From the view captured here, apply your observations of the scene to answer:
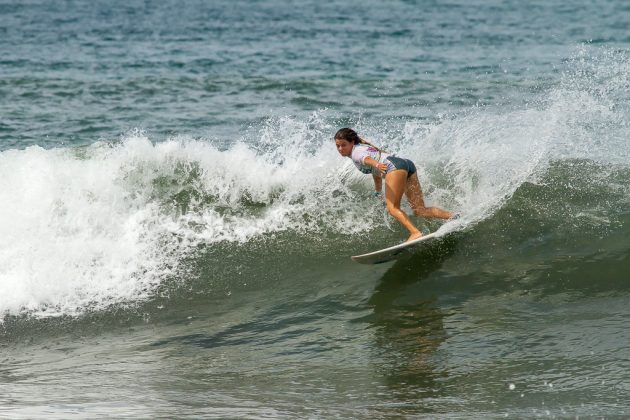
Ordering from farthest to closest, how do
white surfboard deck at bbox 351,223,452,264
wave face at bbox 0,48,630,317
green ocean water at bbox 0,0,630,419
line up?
wave face at bbox 0,48,630,317, white surfboard deck at bbox 351,223,452,264, green ocean water at bbox 0,0,630,419

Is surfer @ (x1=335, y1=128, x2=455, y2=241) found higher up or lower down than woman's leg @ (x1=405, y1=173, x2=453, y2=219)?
higher up

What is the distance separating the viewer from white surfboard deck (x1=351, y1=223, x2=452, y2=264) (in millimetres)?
9648

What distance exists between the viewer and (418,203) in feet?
33.6

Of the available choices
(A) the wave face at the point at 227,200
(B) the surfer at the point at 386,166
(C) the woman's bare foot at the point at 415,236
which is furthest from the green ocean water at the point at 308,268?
(B) the surfer at the point at 386,166

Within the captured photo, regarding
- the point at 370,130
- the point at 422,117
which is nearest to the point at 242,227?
the point at 370,130

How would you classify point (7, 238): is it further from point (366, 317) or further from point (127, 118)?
point (127, 118)

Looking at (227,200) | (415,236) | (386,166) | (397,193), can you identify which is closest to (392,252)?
(415,236)

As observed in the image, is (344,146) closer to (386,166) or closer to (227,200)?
(386,166)

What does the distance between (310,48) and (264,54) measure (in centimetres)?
169

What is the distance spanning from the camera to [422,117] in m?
17.3

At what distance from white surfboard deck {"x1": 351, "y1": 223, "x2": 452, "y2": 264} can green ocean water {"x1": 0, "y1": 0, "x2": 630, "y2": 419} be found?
125 mm

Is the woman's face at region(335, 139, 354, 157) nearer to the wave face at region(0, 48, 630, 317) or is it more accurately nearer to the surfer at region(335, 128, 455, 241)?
the surfer at region(335, 128, 455, 241)

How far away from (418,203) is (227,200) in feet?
8.35

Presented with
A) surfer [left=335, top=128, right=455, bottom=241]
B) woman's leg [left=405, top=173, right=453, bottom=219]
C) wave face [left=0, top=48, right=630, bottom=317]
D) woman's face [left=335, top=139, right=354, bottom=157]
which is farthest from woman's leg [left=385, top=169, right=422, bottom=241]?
wave face [left=0, top=48, right=630, bottom=317]
